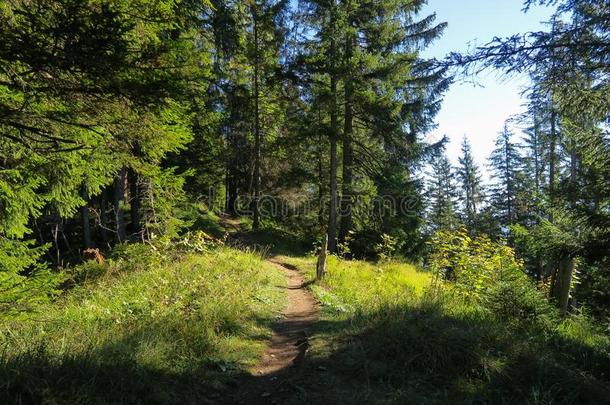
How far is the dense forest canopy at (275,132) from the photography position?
5.14 m

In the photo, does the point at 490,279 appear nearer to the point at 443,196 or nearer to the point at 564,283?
the point at 564,283

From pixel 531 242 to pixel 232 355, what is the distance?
7.12 m

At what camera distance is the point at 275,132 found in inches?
1289

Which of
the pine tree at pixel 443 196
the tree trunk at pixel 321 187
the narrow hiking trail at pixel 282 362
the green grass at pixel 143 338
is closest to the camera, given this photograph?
the green grass at pixel 143 338

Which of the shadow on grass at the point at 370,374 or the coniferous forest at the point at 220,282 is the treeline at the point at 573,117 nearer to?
the coniferous forest at the point at 220,282

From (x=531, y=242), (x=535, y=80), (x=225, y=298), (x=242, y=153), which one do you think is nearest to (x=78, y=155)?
(x=225, y=298)

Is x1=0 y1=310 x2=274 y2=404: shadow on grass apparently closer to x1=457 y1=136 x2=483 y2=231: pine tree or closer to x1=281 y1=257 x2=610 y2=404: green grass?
x1=281 y1=257 x2=610 y2=404: green grass

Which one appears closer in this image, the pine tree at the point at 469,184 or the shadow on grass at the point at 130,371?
the shadow on grass at the point at 130,371

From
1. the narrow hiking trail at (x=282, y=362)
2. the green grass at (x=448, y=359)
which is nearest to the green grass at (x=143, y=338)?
the narrow hiking trail at (x=282, y=362)

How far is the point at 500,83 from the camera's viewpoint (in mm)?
6617

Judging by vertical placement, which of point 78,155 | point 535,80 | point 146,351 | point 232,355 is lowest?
point 232,355

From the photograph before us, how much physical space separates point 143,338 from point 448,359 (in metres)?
3.85

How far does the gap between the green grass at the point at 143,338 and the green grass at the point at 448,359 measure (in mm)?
1305

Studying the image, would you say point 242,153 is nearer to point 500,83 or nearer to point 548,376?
point 500,83
